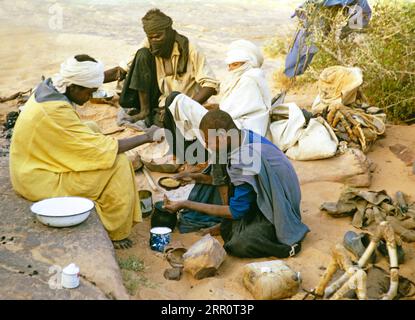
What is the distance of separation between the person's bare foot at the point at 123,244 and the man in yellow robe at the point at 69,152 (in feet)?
0.06

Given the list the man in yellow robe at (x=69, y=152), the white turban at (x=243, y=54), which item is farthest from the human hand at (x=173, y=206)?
the white turban at (x=243, y=54)

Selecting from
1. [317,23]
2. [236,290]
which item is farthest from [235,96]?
[236,290]

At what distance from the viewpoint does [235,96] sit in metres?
6.43

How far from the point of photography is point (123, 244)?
15.3ft

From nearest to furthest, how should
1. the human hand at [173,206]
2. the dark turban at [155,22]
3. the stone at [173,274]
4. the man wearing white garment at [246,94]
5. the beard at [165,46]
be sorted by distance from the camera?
the stone at [173,274]
the human hand at [173,206]
the man wearing white garment at [246,94]
the dark turban at [155,22]
the beard at [165,46]

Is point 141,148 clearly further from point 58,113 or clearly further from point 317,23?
point 317,23

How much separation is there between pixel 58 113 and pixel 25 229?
2.71ft

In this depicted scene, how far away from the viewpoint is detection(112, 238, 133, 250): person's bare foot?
183 inches

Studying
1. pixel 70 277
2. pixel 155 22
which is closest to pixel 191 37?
pixel 155 22

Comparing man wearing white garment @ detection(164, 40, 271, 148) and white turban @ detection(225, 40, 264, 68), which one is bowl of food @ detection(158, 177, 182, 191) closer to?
man wearing white garment @ detection(164, 40, 271, 148)

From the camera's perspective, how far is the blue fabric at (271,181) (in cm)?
428

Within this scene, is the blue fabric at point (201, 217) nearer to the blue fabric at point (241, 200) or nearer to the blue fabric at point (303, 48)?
the blue fabric at point (241, 200)

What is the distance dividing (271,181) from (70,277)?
1587mm

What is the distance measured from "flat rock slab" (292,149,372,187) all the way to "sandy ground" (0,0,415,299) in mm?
128
